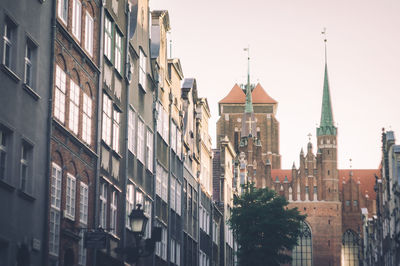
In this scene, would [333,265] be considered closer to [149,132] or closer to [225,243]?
[225,243]

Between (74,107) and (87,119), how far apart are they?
1.33 meters

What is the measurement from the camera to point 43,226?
20094 millimetres

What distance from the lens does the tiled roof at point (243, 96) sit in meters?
135

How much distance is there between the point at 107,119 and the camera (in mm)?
26219

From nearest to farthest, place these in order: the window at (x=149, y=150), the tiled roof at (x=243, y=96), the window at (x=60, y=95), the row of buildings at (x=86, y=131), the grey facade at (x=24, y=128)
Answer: the grey facade at (x=24, y=128), the row of buildings at (x=86, y=131), the window at (x=60, y=95), the window at (x=149, y=150), the tiled roof at (x=243, y=96)

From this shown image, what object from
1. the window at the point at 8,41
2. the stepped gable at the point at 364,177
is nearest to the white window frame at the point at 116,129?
the window at the point at 8,41

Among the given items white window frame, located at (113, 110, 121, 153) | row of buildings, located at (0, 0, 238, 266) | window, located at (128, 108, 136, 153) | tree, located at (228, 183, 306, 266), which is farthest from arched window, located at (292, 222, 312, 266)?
white window frame, located at (113, 110, 121, 153)

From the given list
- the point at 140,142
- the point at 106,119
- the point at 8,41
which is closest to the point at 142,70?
the point at 140,142

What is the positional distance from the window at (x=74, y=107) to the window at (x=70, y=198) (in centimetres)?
130

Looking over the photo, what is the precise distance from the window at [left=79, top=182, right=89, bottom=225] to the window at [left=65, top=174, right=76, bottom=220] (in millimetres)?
617

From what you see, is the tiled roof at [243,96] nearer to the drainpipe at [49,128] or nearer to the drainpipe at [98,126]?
the drainpipe at [98,126]

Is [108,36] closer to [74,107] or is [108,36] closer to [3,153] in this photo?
[74,107]

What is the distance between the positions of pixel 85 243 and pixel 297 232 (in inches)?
1123

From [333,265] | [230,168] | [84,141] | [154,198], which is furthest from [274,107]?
[84,141]
